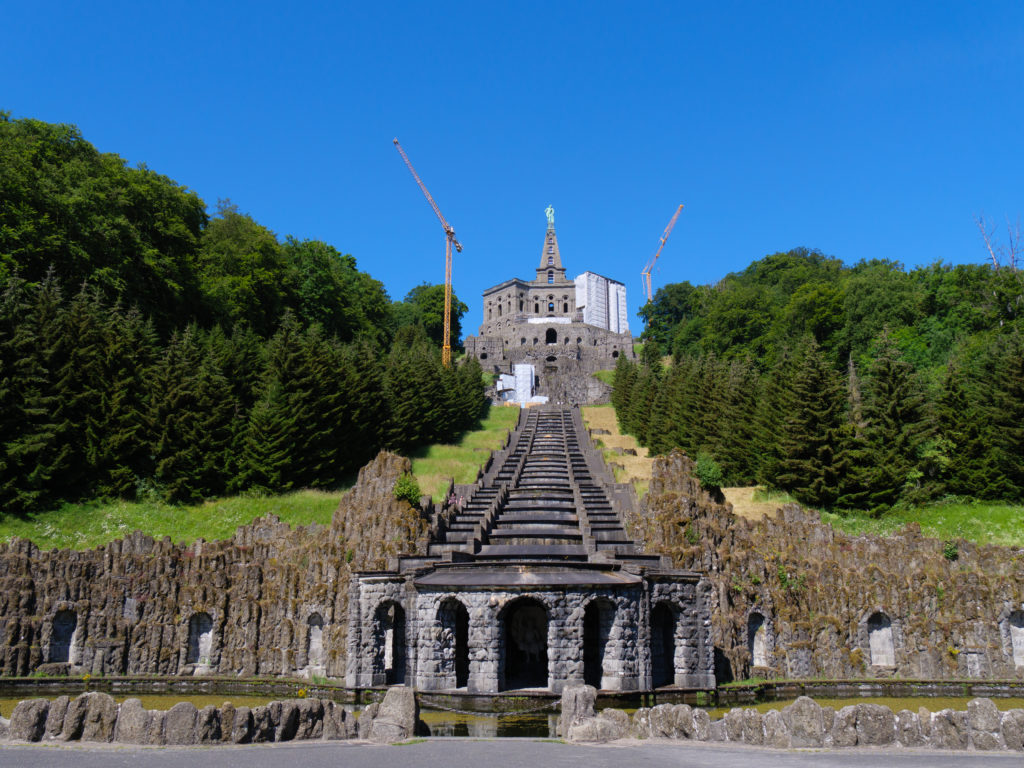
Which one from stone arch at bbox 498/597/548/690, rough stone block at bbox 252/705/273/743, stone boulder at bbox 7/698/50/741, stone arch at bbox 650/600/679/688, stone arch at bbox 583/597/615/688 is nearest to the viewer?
stone boulder at bbox 7/698/50/741

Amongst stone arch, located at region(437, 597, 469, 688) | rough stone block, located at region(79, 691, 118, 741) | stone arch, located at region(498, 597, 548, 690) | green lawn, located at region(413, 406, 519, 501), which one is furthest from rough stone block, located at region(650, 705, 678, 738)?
green lawn, located at region(413, 406, 519, 501)

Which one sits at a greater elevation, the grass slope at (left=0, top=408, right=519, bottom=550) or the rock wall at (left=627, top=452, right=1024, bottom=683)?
the grass slope at (left=0, top=408, right=519, bottom=550)

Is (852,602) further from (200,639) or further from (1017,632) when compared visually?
(200,639)

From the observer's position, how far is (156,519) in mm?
37406

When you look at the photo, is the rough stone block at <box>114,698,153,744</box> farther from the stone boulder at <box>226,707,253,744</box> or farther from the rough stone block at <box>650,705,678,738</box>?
the rough stone block at <box>650,705,678,738</box>

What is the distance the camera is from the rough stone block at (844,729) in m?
14.4

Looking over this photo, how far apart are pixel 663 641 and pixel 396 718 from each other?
1333 centimetres

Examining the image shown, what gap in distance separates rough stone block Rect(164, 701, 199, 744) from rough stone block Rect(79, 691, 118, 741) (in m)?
1.05

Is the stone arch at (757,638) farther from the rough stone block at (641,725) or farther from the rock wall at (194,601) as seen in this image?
the rough stone block at (641,725)

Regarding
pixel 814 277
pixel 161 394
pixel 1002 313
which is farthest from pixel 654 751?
pixel 814 277

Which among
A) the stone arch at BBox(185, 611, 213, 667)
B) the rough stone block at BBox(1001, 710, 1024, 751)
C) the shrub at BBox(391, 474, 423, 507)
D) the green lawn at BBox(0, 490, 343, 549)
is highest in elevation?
the shrub at BBox(391, 474, 423, 507)

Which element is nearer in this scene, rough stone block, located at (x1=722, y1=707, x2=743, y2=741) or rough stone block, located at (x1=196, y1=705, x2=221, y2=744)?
rough stone block, located at (x1=196, y1=705, x2=221, y2=744)

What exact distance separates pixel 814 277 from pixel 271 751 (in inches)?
4207

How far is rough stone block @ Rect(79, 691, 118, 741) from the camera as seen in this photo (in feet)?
46.1
